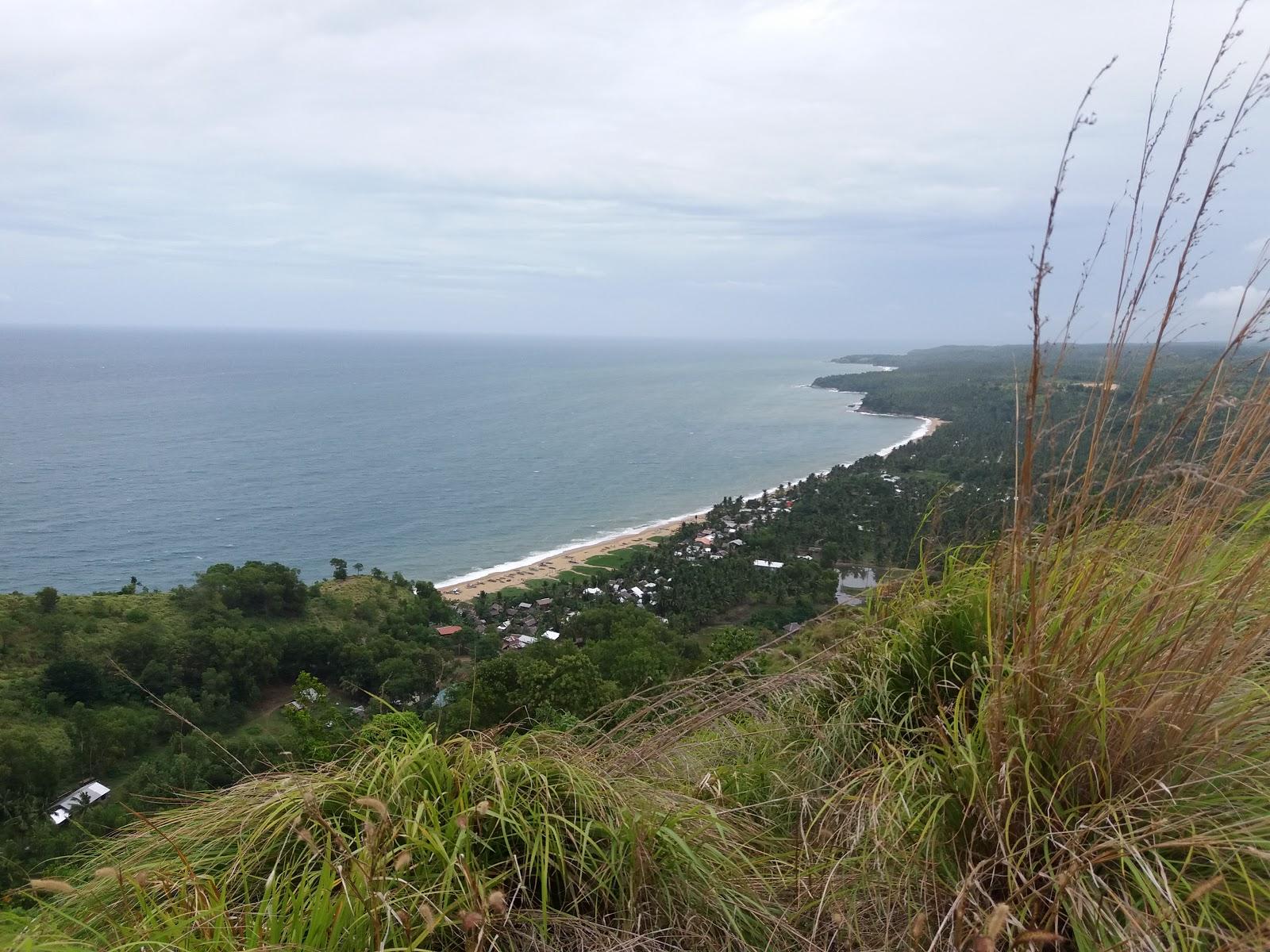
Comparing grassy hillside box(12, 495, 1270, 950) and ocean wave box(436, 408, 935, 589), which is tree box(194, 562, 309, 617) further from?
grassy hillside box(12, 495, 1270, 950)

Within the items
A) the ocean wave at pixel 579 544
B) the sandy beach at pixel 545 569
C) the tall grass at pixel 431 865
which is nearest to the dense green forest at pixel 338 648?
the tall grass at pixel 431 865

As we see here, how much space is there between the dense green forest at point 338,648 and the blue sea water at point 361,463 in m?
7.99

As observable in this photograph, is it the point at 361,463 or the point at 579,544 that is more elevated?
the point at 361,463

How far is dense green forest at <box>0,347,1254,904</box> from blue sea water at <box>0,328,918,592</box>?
799cm

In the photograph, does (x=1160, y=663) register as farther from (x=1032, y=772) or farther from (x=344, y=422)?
(x=344, y=422)

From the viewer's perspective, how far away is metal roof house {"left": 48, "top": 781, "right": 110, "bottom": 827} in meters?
12.2

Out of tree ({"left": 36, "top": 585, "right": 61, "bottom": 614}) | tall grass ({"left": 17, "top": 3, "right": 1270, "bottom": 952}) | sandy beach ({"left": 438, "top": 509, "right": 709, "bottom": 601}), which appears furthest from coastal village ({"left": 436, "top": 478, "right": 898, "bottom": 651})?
tall grass ({"left": 17, "top": 3, "right": 1270, "bottom": 952})

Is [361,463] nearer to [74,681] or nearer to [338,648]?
[338,648]

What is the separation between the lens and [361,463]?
53.9 m

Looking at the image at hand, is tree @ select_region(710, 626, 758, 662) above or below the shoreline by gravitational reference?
above

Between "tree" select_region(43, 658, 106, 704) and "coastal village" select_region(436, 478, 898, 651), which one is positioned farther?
"coastal village" select_region(436, 478, 898, 651)

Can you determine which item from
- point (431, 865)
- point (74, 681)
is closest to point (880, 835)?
point (431, 865)

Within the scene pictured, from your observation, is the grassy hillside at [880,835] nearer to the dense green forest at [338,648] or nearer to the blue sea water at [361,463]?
the dense green forest at [338,648]

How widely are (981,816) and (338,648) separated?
22320 millimetres
